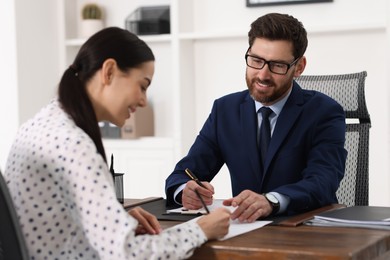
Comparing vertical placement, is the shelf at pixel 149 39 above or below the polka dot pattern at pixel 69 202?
above

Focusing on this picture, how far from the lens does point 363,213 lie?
2.31 m

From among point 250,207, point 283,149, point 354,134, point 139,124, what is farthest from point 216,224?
point 139,124

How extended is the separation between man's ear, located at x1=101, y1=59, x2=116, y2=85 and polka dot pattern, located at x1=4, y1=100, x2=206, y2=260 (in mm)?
132

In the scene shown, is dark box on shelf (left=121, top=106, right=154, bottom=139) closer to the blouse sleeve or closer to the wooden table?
the wooden table

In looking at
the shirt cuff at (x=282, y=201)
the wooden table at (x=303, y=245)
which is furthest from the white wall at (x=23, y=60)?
the wooden table at (x=303, y=245)

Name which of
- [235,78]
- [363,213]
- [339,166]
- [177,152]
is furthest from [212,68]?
[363,213]

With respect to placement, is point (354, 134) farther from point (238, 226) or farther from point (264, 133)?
point (238, 226)

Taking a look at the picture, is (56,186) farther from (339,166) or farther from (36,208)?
Answer: (339,166)

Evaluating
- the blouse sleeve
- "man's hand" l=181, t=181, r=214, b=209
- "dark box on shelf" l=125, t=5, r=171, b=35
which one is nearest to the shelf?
"dark box on shelf" l=125, t=5, r=171, b=35

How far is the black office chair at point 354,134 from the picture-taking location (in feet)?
9.70

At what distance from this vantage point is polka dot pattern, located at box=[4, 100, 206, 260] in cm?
166

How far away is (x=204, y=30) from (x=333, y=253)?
3.41 meters

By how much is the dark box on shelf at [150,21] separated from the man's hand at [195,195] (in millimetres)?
2714

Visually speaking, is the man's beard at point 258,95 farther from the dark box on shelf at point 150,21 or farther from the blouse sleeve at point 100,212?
the dark box on shelf at point 150,21
